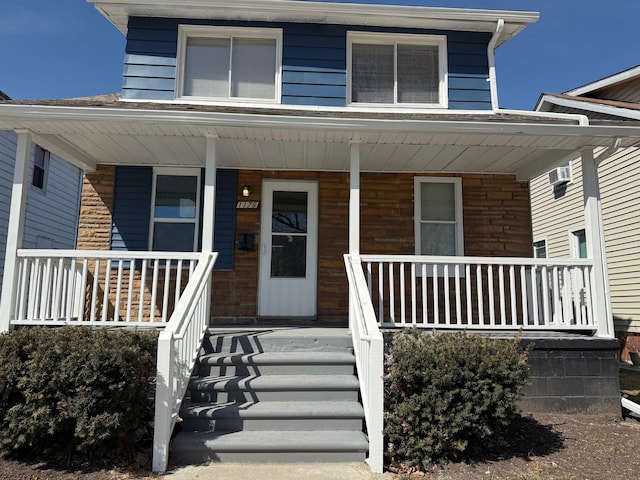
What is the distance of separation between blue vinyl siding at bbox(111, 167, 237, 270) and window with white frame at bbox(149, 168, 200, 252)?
120 millimetres

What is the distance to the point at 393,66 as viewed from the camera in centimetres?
764

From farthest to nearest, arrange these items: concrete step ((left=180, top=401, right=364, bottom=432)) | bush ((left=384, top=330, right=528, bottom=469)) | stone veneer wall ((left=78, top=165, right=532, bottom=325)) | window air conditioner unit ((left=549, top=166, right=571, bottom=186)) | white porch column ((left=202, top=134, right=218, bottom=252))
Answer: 1. window air conditioner unit ((left=549, top=166, right=571, bottom=186))
2. stone veneer wall ((left=78, top=165, right=532, bottom=325))
3. white porch column ((left=202, top=134, right=218, bottom=252))
4. concrete step ((left=180, top=401, right=364, bottom=432))
5. bush ((left=384, top=330, right=528, bottom=469))

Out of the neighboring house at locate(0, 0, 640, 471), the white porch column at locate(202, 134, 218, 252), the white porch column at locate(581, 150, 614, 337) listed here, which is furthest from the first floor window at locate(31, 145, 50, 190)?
the white porch column at locate(581, 150, 614, 337)

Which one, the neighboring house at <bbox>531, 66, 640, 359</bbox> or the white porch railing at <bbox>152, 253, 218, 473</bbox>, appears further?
the neighboring house at <bbox>531, 66, 640, 359</bbox>

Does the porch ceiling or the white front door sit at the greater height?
the porch ceiling

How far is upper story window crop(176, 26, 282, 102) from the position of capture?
7352 millimetres

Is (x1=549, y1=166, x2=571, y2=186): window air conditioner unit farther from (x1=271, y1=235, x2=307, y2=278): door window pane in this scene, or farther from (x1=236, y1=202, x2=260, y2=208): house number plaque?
(x1=236, y1=202, x2=260, y2=208): house number plaque

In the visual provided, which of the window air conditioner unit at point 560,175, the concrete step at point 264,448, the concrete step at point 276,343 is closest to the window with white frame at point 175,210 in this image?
the concrete step at point 276,343

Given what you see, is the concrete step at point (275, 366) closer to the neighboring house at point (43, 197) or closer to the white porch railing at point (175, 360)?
the white porch railing at point (175, 360)

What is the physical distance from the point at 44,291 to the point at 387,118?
4575mm

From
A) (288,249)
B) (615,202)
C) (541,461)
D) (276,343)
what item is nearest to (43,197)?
(288,249)

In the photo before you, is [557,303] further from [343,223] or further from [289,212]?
[289,212]

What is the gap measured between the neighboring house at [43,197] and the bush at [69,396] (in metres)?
8.28

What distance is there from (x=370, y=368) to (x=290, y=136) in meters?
3.10
